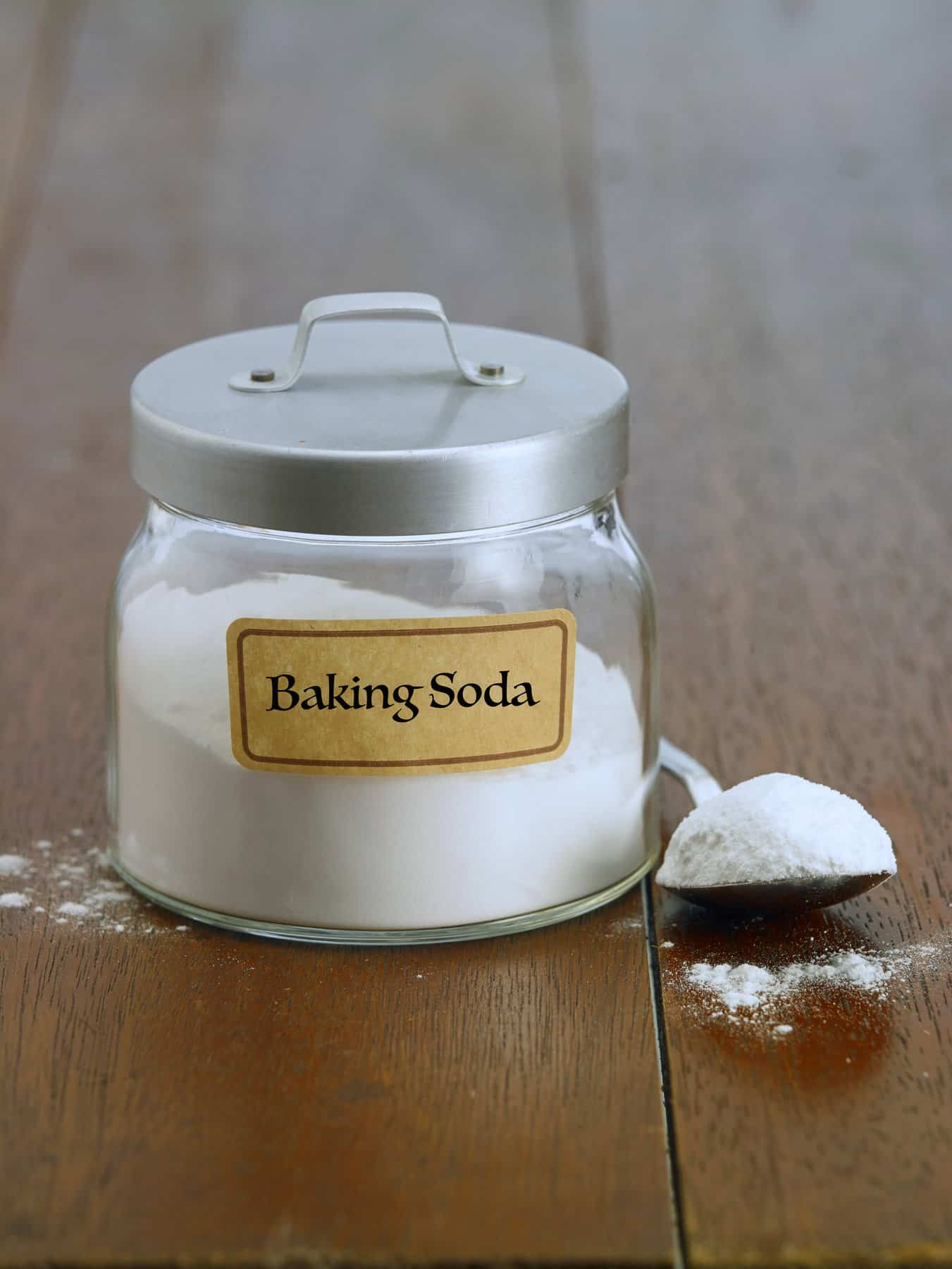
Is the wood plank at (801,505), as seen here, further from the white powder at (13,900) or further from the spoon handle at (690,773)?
the white powder at (13,900)

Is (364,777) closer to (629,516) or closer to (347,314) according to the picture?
(347,314)

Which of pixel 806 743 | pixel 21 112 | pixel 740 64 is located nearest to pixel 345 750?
pixel 806 743

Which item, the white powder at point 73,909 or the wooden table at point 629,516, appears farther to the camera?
the white powder at point 73,909

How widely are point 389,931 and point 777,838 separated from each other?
0.38ft

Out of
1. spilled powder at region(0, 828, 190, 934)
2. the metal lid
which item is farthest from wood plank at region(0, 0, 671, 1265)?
the metal lid

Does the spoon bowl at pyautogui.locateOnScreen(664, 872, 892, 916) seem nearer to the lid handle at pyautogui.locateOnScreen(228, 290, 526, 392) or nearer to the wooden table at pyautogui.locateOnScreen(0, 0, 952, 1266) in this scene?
the wooden table at pyautogui.locateOnScreen(0, 0, 952, 1266)

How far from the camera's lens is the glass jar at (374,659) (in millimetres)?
447

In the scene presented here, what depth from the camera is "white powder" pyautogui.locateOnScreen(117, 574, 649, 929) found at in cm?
46

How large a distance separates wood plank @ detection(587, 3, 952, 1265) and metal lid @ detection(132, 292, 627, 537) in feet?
0.50

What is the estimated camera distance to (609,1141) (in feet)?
1.31

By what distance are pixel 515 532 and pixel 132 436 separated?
117 mm

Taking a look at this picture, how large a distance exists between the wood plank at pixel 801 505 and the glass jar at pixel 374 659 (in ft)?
0.24

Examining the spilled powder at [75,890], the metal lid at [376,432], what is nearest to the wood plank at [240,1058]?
the spilled powder at [75,890]

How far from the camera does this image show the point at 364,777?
455mm
